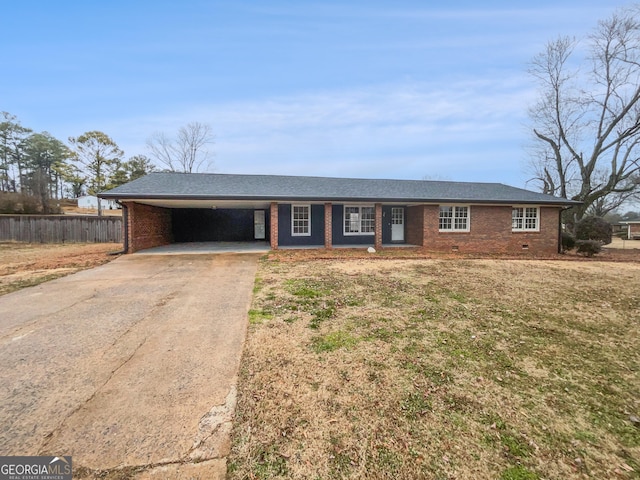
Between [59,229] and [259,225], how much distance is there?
12092 mm

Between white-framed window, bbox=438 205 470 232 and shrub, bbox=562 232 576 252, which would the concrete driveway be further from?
shrub, bbox=562 232 576 252

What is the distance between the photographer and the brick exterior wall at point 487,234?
44.8 ft

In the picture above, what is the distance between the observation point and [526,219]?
14539 millimetres

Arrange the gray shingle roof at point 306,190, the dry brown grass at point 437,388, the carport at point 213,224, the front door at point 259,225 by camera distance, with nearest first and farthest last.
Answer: the dry brown grass at point 437,388, the gray shingle roof at point 306,190, the carport at point 213,224, the front door at point 259,225

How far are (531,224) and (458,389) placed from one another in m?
15.4

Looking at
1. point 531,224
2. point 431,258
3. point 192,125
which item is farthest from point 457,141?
point 192,125

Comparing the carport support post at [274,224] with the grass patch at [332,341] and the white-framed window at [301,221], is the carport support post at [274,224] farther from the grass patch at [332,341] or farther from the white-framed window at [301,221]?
the grass patch at [332,341]

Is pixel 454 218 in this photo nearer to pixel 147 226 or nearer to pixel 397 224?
pixel 397 224

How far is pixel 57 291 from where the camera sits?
247 inches

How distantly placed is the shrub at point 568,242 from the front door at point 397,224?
349 inches

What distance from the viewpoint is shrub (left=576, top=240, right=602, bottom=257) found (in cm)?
1373

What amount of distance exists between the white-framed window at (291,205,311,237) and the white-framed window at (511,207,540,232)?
421 inches

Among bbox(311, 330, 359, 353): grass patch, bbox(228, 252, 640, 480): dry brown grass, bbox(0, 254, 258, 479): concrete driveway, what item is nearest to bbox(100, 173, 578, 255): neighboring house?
bbox(0, 254, 258, 479): concrete driveway

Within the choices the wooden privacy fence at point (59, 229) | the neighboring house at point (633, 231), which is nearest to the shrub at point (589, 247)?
the neighboring house at point (633, 231)
